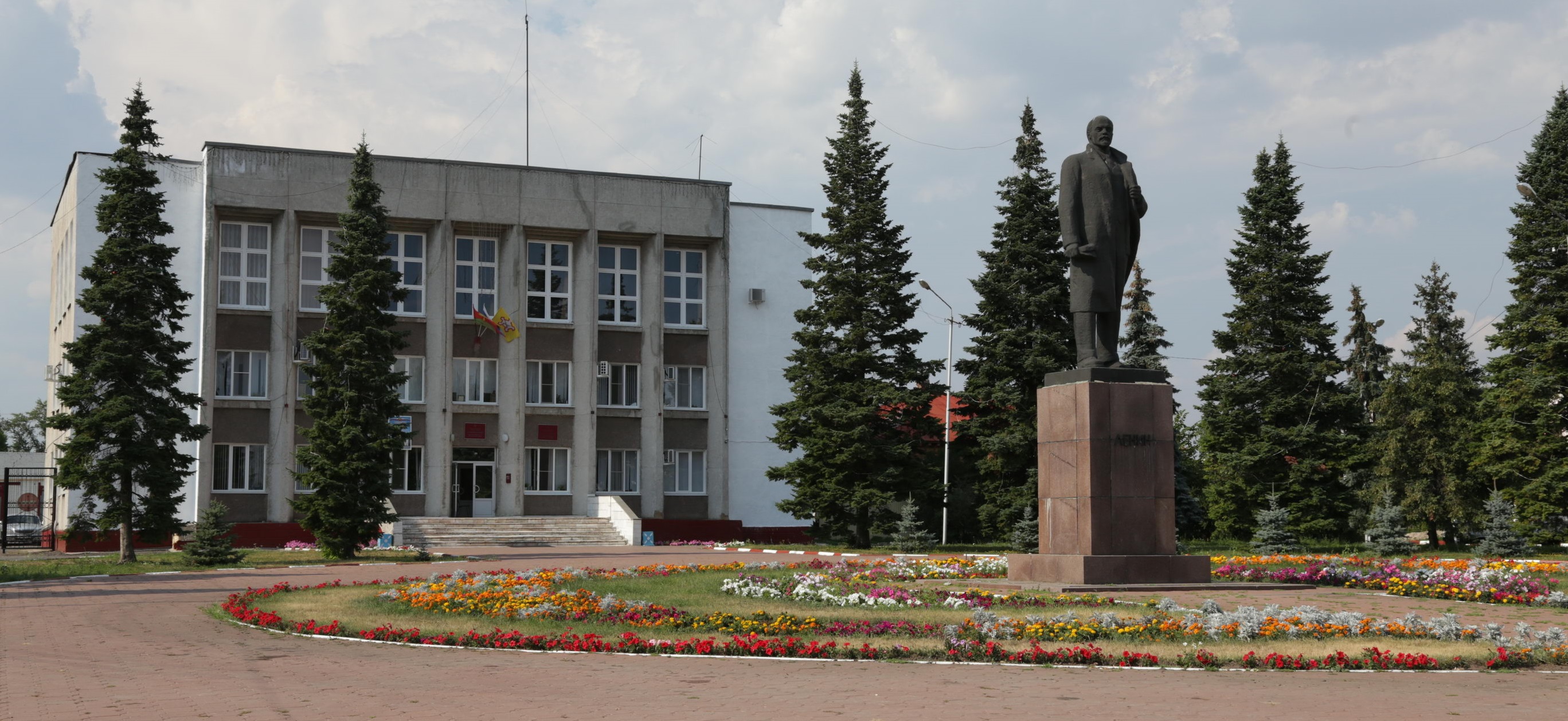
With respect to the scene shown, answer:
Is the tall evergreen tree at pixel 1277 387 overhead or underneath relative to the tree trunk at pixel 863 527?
overhead

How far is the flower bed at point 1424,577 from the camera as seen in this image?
51.0 ft

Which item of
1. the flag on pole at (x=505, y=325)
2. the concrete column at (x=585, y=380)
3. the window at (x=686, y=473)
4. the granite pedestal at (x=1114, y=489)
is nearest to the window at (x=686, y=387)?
the window at (x=686, y=473)

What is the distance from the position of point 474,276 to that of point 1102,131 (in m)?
28.9

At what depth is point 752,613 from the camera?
1311 cm

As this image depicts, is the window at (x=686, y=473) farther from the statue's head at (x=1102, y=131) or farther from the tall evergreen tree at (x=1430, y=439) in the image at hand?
the statue's head at (x=1102, y=131)

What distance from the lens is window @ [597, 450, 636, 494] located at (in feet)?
142

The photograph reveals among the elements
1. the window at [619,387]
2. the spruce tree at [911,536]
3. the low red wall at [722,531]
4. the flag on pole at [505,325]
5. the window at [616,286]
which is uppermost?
the window at [616,286]

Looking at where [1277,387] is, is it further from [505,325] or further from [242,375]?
[242,375]

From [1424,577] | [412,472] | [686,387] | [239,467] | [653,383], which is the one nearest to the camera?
[1424,577]

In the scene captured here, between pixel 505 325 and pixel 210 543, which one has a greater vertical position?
pixel 505 325

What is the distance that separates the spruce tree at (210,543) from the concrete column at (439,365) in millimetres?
14929

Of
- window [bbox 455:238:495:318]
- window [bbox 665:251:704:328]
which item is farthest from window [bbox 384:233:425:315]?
window [bbox 665:251:704:328]

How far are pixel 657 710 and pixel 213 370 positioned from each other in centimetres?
3515

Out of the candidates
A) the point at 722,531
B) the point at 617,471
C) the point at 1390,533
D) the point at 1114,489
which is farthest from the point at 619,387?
the point at 1114,489
